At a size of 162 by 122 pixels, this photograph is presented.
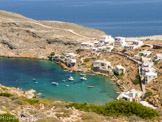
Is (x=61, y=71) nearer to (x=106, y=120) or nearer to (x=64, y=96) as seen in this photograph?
(x=64, y=96)

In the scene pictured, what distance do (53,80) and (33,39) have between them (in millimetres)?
33420

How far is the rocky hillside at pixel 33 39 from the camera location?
80.1 meters

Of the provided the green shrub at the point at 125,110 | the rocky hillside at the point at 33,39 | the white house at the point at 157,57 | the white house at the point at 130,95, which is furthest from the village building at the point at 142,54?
the green shrub at the point at 125,110

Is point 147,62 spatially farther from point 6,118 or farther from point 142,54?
→ point 6,118

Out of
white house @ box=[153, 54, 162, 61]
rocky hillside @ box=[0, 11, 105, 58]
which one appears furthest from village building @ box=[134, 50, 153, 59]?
rocky hillside @ box=[0, 11, 105, 58]

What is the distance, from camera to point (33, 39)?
86.6 meters

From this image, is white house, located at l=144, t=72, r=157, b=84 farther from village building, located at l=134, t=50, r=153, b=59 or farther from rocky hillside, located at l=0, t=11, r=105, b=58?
rocky hillside, located at l=0, t=11, r=105, b=58

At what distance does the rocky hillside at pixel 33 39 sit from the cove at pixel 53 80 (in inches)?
289

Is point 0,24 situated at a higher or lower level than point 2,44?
higher

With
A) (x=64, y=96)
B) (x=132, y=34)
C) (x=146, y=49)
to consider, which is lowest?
(x=64, y=96)

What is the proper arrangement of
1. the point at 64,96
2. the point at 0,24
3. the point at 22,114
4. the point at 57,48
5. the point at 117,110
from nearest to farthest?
1. the point at 22,114
2. the point at 117,110
3. the point at 64,96
4. the point at 57,48
5. the point at 0,24

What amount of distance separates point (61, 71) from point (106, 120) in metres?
44.2

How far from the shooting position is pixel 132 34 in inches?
4441

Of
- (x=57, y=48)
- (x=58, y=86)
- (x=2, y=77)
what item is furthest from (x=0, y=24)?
(x=58, y=86)
